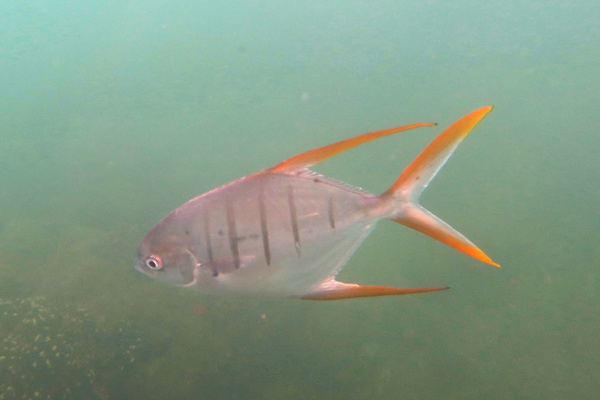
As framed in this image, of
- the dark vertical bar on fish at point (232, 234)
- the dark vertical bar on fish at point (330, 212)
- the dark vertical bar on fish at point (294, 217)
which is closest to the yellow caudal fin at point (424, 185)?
the dark vertical bar on fish at point (330, 212)

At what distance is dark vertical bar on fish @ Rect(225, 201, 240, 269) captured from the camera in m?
1.21

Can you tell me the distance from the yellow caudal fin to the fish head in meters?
0.63

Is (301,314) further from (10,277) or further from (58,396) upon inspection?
(10,277)

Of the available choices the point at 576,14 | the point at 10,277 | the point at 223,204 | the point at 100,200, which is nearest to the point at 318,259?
the point at 223,204

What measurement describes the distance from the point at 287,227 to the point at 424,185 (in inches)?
16.3

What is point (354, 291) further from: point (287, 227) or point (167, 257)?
point (167, 257)

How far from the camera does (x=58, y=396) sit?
3477 mm

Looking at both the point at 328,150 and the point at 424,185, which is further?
the point at 424,185

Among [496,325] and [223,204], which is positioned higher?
[223,204]

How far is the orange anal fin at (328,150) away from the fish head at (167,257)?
384 millimetres

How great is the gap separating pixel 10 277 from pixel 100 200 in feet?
7.52

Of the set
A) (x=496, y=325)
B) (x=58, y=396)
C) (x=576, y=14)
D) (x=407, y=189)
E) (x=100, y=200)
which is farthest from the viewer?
(x=576, y=14)

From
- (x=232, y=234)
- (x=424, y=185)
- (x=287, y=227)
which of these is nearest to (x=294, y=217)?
(x=287, y=227)

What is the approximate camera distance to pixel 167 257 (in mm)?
1297
